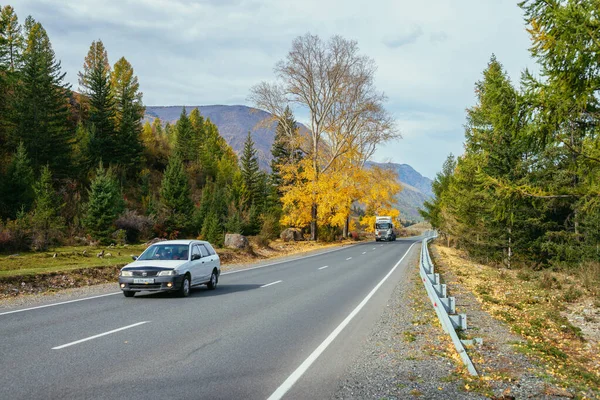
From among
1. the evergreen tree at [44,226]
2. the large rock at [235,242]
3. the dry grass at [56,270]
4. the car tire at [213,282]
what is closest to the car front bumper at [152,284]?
the car tire at [213,282]

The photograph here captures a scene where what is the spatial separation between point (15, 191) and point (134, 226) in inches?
342

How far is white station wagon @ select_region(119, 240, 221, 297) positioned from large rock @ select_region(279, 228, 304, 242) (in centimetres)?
3515

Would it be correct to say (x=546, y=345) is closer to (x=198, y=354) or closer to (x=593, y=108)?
(x=198, y=354)

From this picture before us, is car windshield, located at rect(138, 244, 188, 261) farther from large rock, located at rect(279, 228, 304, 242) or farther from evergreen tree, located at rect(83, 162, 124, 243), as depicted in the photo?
large rock, located at rect(279, 228, 304, 242)

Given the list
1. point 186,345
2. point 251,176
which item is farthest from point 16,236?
point 251,176

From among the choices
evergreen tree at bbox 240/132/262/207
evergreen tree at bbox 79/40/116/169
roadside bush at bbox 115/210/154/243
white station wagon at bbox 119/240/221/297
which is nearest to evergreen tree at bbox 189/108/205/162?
evergreen tree at bbox 240/132/262/207

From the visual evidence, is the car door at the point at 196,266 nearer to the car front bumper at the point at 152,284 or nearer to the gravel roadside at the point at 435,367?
the car front bumper at the point at 152,284

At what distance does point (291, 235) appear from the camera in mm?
51500

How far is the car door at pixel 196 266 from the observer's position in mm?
13788

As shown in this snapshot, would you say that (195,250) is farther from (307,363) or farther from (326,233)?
(326,233)

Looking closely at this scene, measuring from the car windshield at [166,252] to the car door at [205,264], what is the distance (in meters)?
0.66

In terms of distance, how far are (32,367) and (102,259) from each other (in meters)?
17.0

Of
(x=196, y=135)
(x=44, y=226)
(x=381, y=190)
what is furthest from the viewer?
(x=196, y=135)

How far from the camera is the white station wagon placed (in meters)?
12.7
